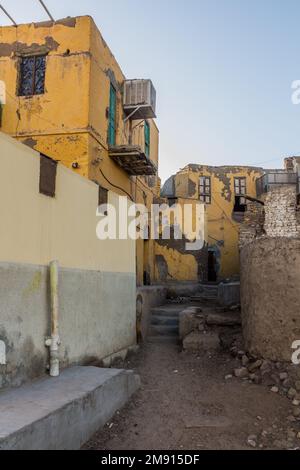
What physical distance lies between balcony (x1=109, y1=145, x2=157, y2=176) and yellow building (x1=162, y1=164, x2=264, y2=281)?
1249 cm

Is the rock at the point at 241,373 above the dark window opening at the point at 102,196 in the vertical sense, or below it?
below

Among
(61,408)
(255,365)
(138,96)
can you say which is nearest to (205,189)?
(138,96)

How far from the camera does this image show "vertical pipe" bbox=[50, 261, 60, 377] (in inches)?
177

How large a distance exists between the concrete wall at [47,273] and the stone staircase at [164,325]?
5.35ft

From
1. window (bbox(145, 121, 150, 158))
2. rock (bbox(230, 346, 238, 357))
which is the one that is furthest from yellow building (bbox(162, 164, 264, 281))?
rock (bbox(230, 346, 238, 357))

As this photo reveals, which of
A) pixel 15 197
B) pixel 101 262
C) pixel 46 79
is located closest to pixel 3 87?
pixel 46 79

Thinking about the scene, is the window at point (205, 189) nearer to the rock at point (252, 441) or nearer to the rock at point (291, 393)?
the rock at point (291, 393)

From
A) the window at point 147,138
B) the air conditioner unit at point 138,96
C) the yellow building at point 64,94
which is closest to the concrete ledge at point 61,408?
the yellow building at point 64,94

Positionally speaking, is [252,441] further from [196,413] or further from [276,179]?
[276,179]

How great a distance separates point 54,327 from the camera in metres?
4.54

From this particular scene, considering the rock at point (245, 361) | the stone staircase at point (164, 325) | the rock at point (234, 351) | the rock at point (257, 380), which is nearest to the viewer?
the rock at point (257, 380)

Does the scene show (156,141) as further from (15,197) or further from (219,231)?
(15,197)

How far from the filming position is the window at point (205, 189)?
25.2m

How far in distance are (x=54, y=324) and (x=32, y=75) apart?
25.5 ft
